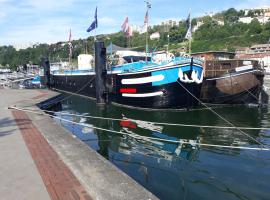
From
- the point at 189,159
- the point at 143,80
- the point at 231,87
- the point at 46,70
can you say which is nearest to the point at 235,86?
the point at 231,87

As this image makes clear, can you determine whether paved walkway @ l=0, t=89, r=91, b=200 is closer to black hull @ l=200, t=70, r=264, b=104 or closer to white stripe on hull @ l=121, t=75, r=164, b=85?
white stripe on hull @ l=121, t=75, r=164, b=85

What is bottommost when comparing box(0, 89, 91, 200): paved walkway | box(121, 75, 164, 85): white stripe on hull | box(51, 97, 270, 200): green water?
box(51, 97, 270, 200): green water

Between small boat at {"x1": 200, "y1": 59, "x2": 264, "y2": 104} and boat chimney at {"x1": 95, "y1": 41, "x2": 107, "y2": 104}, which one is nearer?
boat chimney at {"x1": 95, "y1": 41, "x2": 107, "y2": 104}

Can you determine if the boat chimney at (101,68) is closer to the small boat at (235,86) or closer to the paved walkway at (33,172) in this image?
the small boat at (235,86)

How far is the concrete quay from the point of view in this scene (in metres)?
5.46

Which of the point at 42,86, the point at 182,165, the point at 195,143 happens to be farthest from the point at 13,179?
the point at 42,86

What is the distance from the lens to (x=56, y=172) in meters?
6.47

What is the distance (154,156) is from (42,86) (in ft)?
120

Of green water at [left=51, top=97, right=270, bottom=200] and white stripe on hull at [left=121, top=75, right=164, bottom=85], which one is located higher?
white stripe on hull at [left=121, top=75, right=164, bottom=85]

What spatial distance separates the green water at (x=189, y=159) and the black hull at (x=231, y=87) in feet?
19.5

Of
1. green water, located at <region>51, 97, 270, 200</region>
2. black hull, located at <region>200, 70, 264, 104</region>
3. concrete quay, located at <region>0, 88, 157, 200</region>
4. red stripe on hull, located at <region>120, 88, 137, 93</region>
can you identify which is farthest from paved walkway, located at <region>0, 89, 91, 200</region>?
black hull, located at <region>200, 70, 264, 104</region>

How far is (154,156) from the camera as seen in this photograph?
1034 cm

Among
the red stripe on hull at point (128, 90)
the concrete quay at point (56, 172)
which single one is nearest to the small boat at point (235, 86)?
the red stripe on hull at point (128, 90)

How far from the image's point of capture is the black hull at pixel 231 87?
78.4ft
